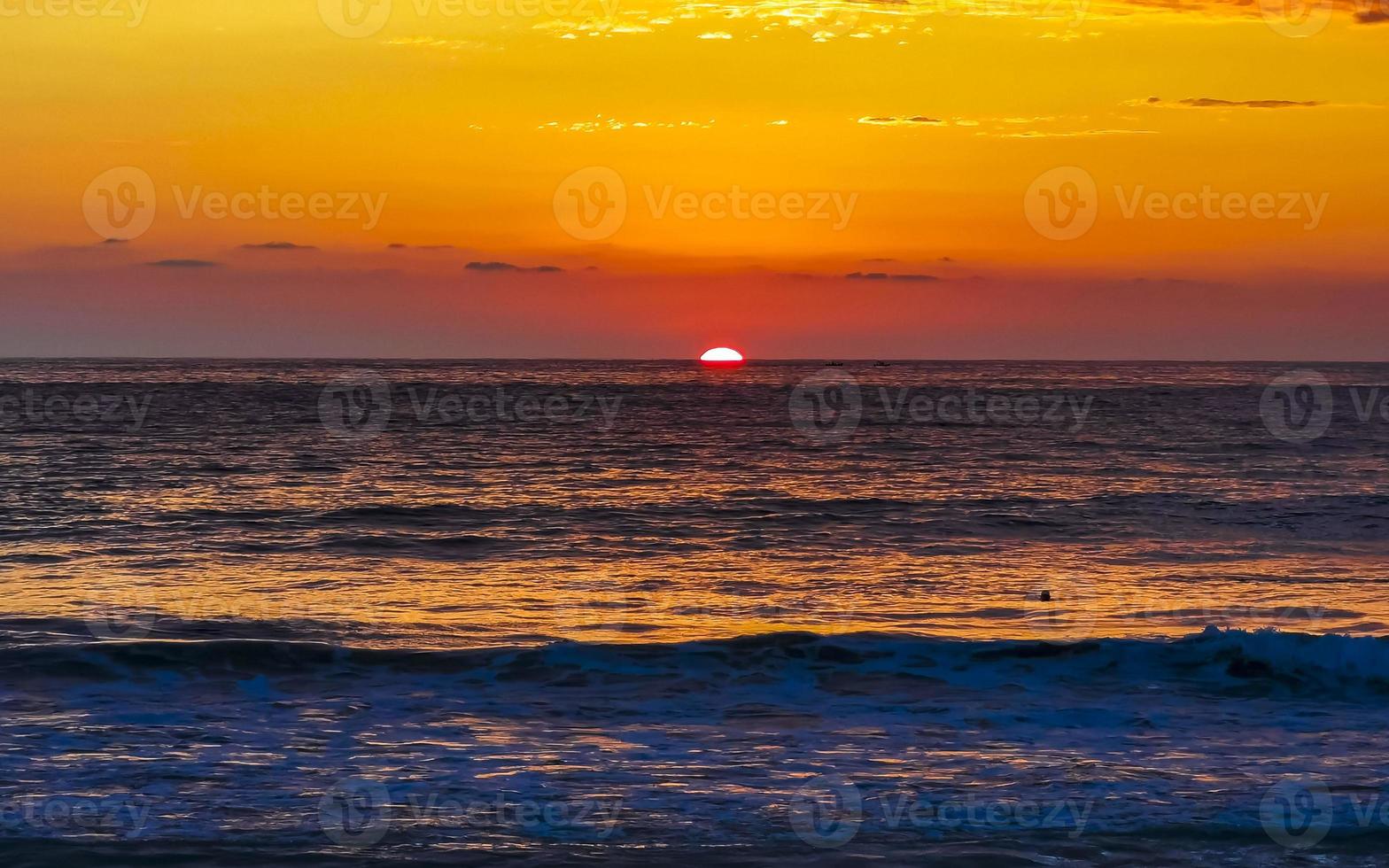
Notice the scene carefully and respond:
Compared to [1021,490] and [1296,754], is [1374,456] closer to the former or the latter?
[1021,490]

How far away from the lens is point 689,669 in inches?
667

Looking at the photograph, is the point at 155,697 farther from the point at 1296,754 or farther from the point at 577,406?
the point at 577,406

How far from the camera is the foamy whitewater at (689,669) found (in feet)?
35.0

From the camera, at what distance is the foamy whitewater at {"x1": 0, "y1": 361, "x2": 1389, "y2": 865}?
10656 mm

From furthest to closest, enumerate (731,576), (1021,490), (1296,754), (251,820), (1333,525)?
(1021,490) < (1333,525) < (731,576) < (1296,754) < (251,820)

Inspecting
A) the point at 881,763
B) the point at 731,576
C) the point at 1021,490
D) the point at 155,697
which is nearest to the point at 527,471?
the point at 1021,490

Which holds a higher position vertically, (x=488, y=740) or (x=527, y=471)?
(x=527, y=471)

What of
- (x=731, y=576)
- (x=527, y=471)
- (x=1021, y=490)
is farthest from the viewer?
(x=527, y=471)

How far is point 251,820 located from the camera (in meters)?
10.7

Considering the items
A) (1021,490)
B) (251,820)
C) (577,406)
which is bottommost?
(251,820)

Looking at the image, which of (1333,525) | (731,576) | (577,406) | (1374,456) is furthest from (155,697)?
(577,406)

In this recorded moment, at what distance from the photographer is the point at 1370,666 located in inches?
655

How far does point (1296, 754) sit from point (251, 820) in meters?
10.4

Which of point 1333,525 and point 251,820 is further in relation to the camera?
point 1333,525
